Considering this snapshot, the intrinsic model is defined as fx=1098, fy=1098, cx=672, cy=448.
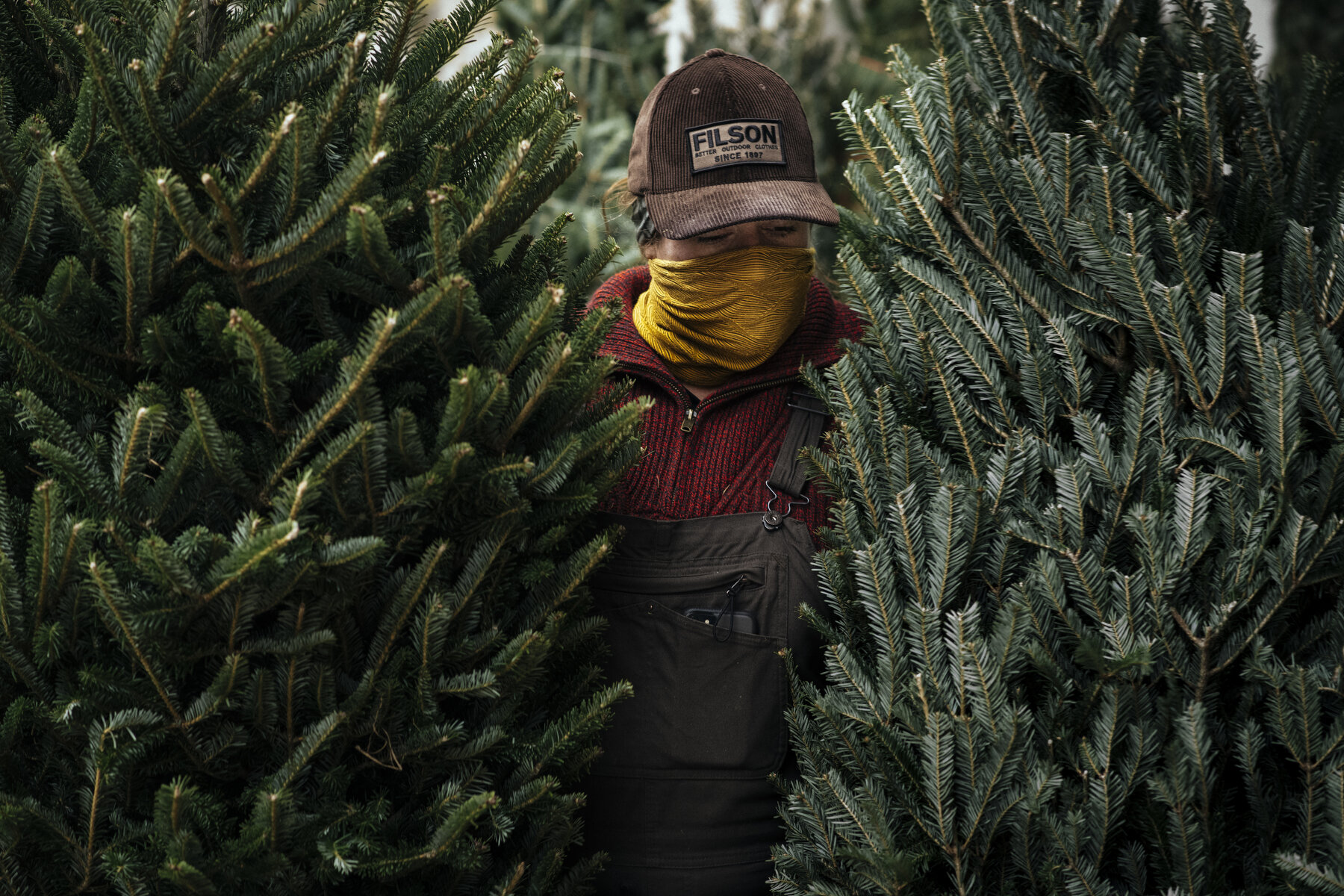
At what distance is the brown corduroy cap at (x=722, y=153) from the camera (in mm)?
2342

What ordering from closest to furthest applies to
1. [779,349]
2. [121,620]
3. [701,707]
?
[121,620], [701,707], [779,349]

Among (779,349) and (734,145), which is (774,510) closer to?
(779,349)

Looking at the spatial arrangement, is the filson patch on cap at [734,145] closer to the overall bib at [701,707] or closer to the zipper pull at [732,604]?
the overall bib at [701,707]

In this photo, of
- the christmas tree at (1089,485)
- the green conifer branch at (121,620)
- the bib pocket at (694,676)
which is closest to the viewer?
the green conifer branch at (121,620)

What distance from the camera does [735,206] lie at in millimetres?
2324

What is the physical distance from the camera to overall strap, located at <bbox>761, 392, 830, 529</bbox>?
2.22 m

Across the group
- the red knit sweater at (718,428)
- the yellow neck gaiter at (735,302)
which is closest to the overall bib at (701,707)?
the red knit sweater at (718,428)

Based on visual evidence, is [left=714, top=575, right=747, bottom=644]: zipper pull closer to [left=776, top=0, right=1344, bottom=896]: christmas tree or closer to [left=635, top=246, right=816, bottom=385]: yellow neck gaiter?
[left=776, top=0, right=1344, bottom=896]: christmas tree

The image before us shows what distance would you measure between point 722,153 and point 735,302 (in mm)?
326

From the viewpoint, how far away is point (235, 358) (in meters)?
1.65

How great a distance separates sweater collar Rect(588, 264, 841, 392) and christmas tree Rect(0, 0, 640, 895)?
57cm

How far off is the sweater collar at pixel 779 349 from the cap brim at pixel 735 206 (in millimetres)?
200

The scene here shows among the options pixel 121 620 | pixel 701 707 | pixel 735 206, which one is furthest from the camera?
pixel 735 206

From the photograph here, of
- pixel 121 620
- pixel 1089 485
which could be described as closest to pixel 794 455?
pixel 1089 485
